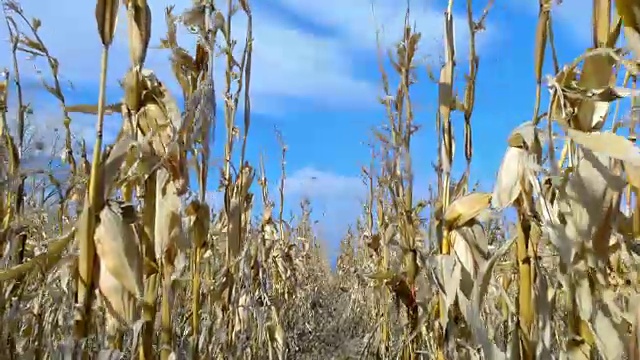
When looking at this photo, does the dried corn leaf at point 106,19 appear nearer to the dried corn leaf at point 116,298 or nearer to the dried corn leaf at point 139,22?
the dried corn leaf at point 139,22

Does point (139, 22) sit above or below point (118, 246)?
above

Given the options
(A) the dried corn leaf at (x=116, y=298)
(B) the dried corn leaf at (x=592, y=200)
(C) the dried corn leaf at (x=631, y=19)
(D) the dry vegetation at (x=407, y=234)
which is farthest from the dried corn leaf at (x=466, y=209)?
(A) the dried corn leaf at (x=116, y=298)

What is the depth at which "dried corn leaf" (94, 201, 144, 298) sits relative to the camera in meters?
0.62

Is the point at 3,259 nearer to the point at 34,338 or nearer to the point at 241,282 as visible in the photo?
the point at 34,338

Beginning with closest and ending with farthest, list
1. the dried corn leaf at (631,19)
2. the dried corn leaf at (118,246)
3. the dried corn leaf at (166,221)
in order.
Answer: the dried corn leaf at (631,19) < the dried corn leaf at (118,246) < the dried corn leaf at (166,221)

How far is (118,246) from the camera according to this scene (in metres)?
0.62

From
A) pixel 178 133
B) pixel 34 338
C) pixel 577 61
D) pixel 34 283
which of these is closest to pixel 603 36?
pixel 577 61

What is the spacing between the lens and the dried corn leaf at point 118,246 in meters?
0.62

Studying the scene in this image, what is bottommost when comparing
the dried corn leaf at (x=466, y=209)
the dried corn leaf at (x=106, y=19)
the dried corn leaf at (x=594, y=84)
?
the dried corn leaf at (x=466, y=209)

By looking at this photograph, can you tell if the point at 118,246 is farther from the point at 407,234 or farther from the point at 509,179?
the point at 407,234

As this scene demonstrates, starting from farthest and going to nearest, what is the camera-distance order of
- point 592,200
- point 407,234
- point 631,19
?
point 407,234 → point 592,200 → point 631,19

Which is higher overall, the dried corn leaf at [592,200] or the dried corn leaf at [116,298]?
the dried corn leaf at [592,200]

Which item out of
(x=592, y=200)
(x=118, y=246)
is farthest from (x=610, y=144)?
(x=118, y=246)

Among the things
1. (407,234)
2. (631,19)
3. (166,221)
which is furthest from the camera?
(407,234)
